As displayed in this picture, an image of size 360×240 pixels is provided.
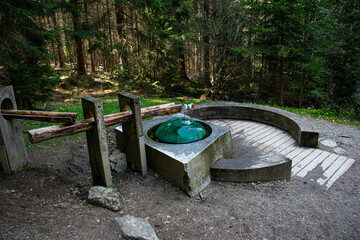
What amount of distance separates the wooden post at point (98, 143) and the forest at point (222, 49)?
3.89 meters

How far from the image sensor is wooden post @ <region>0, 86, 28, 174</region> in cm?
411

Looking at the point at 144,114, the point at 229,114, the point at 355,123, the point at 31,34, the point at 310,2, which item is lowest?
the point at 355,123

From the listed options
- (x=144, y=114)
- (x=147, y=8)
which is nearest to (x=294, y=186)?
(x=144, y=114)

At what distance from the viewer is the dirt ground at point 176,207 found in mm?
3125

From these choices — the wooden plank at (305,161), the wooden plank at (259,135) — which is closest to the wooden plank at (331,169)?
the wooden plank at (305,161)

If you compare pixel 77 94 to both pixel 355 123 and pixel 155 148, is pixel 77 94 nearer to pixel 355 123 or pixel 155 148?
pixel 155 148

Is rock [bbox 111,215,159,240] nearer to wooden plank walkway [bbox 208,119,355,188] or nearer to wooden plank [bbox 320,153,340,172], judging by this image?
wooden plank walkway [bbox 208,119,355,188]

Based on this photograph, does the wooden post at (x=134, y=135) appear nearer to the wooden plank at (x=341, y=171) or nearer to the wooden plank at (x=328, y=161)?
the wooden plank at (x=341, y=171)

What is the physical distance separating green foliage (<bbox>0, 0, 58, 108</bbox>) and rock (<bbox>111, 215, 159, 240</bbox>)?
5464 mm

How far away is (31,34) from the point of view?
7641mm

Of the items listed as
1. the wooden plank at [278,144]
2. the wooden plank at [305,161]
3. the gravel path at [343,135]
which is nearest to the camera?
the wooden plank at [305,161]

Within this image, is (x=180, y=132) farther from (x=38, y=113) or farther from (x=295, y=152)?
(x=295, y=152)

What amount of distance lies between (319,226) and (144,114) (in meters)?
3.64

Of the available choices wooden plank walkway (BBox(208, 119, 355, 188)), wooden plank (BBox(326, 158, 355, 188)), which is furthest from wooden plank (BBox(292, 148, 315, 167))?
wooden plank (BBox(326, 158, 355, 188))
